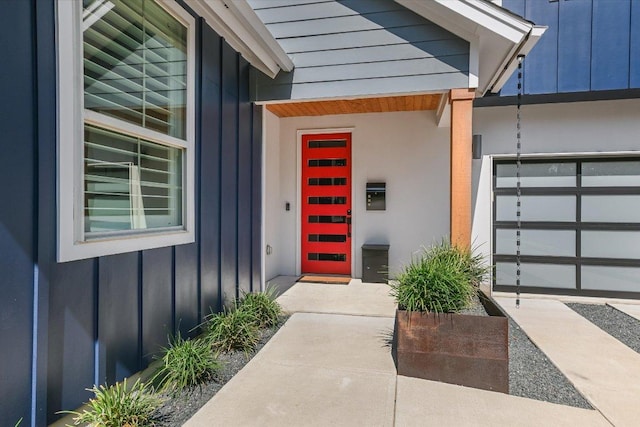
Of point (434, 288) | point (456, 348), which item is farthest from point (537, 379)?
point (434, 288)

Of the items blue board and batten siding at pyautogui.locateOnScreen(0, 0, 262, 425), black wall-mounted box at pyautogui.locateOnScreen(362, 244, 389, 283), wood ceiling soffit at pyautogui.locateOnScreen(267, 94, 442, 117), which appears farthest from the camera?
black wall-mounted box at pyautogui.locateOnScreen(362, 244, 389, 283)

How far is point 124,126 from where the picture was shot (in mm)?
2381

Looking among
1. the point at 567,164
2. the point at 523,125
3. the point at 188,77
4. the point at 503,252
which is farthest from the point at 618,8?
the point at 188,77

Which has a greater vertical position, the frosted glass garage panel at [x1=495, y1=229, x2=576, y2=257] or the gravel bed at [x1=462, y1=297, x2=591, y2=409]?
the frosted glass garage panel at [x1=495, y1=229, x2=576, y2=257]

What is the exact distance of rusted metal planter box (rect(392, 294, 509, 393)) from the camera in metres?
2.51

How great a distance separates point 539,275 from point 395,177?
2.63 metres

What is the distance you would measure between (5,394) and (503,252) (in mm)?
5628

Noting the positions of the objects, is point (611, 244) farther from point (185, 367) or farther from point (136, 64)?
point (136, 64)

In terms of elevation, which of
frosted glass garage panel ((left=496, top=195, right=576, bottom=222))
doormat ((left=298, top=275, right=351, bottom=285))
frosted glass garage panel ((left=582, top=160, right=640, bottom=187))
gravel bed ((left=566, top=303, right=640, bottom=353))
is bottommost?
gravel bed ((left=566, top=303, right=640, bottom=353))

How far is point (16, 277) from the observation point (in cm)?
171

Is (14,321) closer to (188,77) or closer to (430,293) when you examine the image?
→ (188,77)

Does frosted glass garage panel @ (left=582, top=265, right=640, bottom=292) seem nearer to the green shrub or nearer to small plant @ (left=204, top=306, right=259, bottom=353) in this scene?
the green shrub

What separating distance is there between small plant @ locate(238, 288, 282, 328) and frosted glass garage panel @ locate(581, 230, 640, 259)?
4534 millimetres

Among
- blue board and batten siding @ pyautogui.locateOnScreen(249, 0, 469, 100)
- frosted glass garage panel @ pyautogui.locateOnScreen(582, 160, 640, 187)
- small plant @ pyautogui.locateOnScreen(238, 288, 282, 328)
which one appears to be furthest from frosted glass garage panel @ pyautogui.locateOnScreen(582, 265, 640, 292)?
small plant @ pyautogui.locateOnScreen(238, 288, 282, 328)
